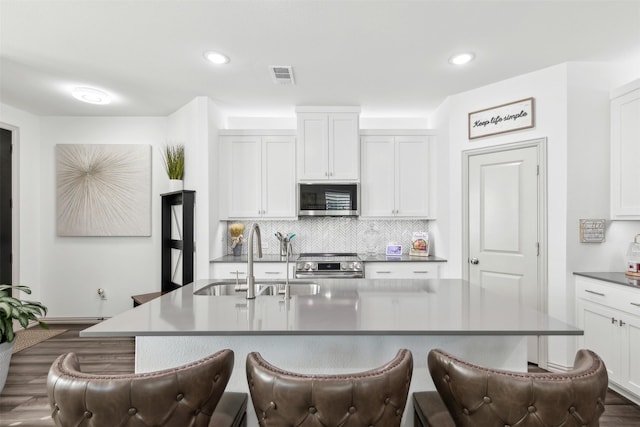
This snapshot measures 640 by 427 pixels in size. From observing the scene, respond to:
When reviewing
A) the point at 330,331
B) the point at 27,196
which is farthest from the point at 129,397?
the point at 27,196

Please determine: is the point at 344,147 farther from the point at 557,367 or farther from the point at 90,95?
the point at 557,367

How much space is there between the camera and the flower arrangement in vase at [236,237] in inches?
151

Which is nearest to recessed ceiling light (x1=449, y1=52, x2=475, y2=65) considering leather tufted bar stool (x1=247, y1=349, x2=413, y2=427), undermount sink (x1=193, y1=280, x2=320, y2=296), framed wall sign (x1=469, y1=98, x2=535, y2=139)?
framed wall sign (x1=469, y1=98, x2=535, y2=139)

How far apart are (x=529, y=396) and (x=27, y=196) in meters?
5.29

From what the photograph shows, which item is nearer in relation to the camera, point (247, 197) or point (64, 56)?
point (64, 56)

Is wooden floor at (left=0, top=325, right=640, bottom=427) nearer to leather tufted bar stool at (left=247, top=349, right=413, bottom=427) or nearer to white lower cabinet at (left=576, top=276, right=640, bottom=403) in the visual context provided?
white lower cabinet at (left=576, top=276, right=640, bottom=403)

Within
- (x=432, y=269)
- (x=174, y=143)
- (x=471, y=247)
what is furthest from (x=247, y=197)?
(x=471, y=247)

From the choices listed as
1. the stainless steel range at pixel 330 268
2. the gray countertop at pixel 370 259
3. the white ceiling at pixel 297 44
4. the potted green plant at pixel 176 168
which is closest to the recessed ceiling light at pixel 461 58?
the white ceiling at pixel 297 44

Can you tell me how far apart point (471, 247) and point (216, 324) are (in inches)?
111

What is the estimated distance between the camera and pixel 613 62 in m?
2.71

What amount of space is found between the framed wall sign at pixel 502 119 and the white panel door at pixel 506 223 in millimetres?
220

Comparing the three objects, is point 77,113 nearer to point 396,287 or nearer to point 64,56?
point 64,56

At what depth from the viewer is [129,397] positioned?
2.78 feet

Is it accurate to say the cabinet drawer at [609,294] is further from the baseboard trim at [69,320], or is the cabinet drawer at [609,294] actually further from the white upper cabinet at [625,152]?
the baseboard trim at [69,320]
